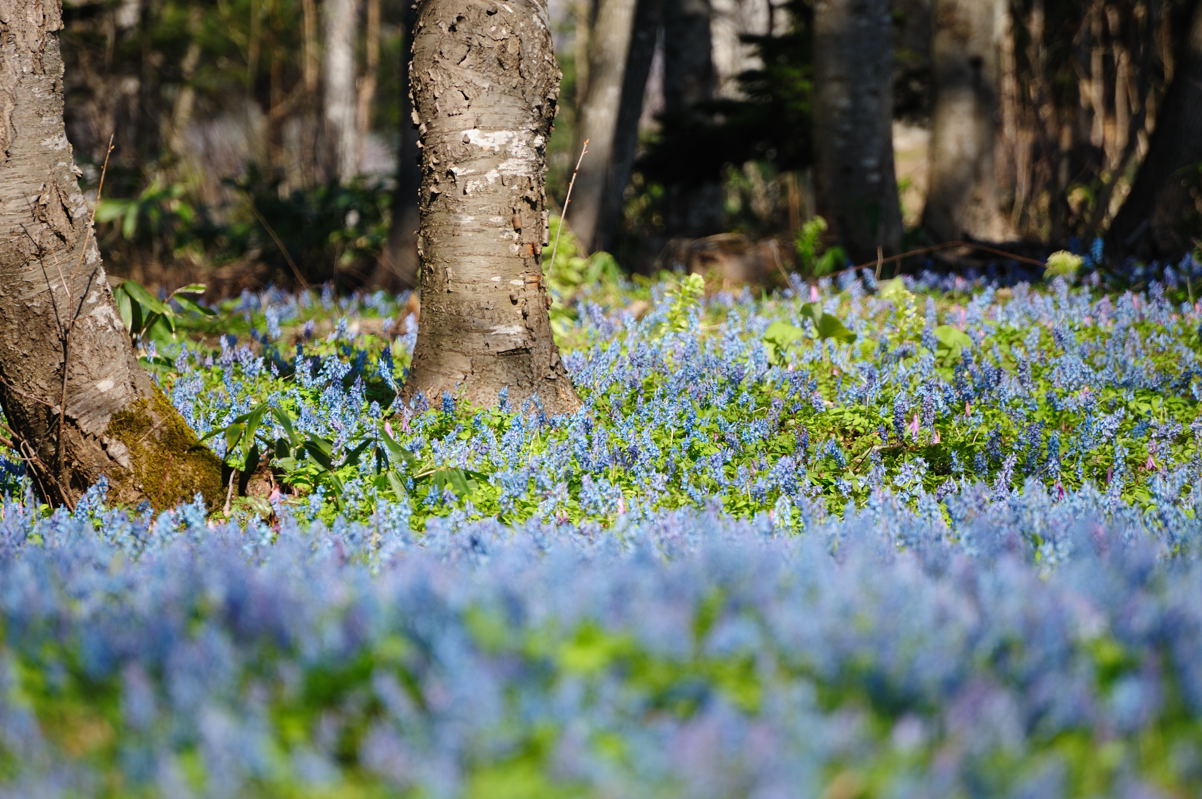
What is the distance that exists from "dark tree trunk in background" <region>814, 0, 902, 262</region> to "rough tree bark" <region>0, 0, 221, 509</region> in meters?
5.73

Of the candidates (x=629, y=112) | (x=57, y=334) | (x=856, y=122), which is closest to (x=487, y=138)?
(x=57, y=334)

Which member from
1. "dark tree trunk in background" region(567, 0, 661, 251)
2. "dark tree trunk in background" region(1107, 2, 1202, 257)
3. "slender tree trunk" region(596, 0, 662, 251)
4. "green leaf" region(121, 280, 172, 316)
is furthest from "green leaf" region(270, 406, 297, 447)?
"dark tree trunk in background" region(1107, 2, 1202, 257)

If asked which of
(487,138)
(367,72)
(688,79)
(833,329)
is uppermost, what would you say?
(367,72)

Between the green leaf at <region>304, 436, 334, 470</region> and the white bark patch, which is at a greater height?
the white bark patch

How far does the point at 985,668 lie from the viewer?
1726 millimetres

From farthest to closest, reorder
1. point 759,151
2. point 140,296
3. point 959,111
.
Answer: point 759,151 → point 959,111 → point 140,296

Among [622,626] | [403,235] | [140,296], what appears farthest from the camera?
[403,235]

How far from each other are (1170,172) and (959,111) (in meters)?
1.91

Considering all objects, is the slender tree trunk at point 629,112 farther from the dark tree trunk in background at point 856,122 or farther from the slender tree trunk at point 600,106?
the dark tree trunk in background at point 856,122

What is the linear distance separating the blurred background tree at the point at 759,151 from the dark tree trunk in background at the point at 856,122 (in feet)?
0.07

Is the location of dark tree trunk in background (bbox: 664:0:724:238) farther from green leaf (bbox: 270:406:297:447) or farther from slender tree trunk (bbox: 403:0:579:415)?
green leaf (bbox: 270:406:297:447)

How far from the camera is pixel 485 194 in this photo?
161 inches

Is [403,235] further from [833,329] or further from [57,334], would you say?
[57,334]

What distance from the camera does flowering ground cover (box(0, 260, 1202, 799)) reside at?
4.88ft
